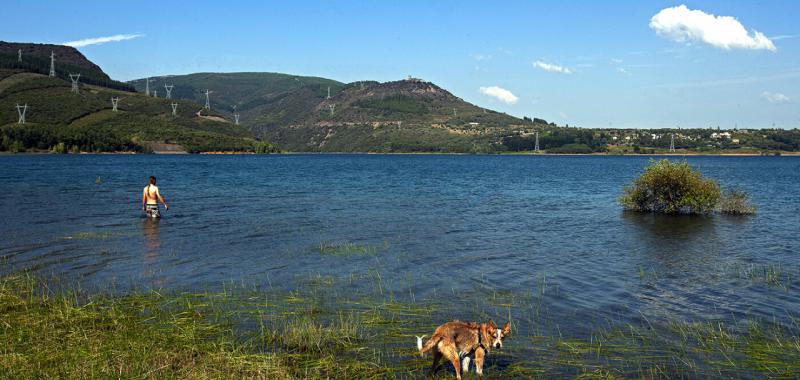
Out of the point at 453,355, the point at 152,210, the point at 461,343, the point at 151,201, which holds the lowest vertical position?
the point at 152,210

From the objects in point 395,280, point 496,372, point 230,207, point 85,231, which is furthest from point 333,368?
point 230,207

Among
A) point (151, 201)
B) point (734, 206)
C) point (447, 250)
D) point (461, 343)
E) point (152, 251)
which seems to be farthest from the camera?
point (734, 206)

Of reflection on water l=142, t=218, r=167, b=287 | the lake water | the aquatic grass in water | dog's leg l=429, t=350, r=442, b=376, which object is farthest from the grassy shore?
the aquatic grass in water

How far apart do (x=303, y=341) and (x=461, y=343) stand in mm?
3567

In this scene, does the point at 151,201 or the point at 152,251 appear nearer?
the point at 152,251

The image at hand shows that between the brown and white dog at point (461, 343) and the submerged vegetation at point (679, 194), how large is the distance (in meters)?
32.1

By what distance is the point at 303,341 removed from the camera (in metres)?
11.7

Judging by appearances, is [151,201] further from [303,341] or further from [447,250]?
[303,341]

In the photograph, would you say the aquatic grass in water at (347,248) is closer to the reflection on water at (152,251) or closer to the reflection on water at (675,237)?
the reflection on water at (152,251)

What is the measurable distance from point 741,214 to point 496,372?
3662 centimetres

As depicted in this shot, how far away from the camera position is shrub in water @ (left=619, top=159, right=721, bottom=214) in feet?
125

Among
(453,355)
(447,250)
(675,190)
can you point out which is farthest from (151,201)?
(675,190)

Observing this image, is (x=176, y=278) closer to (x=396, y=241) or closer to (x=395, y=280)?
(x=395, y=280)

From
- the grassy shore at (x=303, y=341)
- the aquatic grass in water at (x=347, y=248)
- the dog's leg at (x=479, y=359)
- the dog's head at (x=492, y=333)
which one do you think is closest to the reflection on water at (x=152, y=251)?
the grassy shore at (x=303, y=341)
